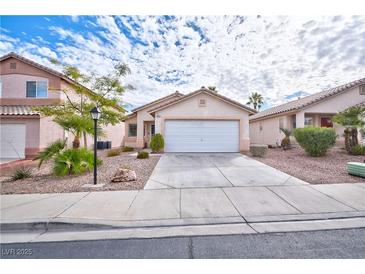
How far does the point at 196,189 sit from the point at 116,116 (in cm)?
836

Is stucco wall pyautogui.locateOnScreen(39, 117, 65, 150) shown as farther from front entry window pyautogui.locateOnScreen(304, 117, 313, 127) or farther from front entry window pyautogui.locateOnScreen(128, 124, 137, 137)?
front entry window pyautogui.locateOnScreen(304, 117, 313, 127)

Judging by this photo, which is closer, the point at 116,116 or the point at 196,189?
the point at 196,189

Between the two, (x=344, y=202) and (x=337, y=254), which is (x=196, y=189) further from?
(x=344, y=202)

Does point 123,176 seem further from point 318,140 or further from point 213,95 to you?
point 318,140

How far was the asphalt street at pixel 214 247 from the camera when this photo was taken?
283 cm

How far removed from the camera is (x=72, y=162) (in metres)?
7.25

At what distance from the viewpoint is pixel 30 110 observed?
12984 millimetres

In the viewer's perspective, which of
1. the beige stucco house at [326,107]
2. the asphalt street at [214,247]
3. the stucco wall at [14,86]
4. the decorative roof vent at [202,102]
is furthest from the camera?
the beige stucco house at [326,107]

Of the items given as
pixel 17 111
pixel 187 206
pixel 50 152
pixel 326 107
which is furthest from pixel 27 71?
pixel 326 107

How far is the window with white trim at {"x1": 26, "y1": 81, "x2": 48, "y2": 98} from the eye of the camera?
1427 cm

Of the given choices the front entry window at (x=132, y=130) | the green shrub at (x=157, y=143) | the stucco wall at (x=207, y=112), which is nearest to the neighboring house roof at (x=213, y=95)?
the stucco wall at (x=207, y=112)

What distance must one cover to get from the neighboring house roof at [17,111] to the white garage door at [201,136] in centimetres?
949

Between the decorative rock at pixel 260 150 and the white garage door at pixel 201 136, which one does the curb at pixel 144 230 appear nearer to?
the decorative rock at pixel 260 150

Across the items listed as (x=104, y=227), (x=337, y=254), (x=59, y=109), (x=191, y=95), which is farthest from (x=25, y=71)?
(x=337, y=254)
